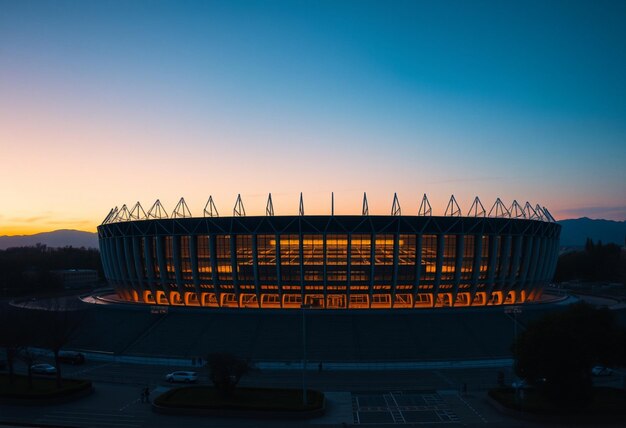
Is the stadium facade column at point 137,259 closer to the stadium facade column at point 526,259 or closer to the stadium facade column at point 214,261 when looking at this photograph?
the stadium facade column at point 214,261

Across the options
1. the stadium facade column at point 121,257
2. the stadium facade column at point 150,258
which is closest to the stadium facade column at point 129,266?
the stadium facade column at point 121,257

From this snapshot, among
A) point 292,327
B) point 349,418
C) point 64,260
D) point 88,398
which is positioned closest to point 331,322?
point 292,327

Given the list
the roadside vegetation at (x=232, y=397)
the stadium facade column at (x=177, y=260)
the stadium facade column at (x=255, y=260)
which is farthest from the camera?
the stadium facade column at (x=177, y=260)

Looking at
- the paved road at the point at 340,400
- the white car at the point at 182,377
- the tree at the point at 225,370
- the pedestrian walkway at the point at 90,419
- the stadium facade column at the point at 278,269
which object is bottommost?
the paved road at the point at 340,400

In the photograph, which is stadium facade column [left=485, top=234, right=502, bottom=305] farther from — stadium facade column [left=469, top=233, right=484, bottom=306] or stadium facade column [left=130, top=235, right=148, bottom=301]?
Answer: stadium facade column [left=130, top=235, right=148, bottom=301]

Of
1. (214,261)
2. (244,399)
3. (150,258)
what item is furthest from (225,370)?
(150,258)

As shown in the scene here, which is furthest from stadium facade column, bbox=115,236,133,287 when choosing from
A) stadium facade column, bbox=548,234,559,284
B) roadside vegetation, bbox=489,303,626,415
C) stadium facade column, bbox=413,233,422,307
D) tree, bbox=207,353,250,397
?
stadium facade column, bbox=548,234,559,284
